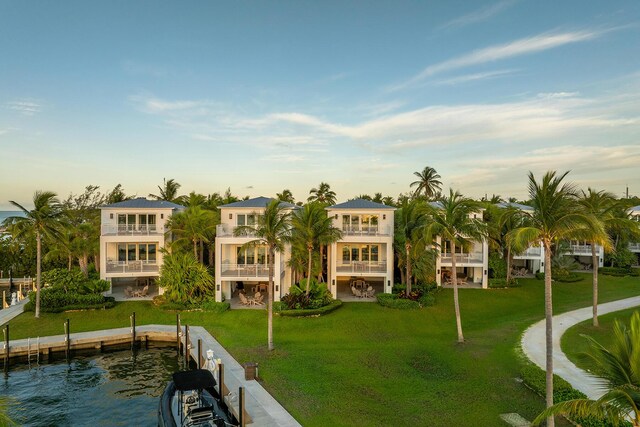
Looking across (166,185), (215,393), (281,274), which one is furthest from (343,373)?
(166,185)

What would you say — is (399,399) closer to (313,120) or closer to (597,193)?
(597,193)

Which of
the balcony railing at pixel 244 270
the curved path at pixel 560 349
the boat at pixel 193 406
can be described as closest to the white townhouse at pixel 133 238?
the balcony railing at pixel 244 270

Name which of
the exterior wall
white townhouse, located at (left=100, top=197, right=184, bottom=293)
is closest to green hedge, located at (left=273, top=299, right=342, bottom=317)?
the exterior wall

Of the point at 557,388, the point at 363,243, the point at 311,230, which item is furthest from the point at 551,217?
the point at 363,243

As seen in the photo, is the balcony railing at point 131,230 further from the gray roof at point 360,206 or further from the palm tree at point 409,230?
the palm tree at point 409,230

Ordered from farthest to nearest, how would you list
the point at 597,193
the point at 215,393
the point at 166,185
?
the point at 166,185 → the point at 597,193 → the point at 215,393

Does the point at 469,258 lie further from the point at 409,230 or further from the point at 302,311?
the point at 302,311
